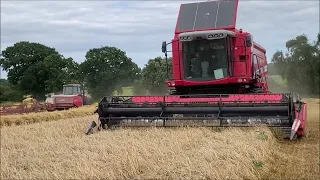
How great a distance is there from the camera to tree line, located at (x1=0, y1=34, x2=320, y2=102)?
133 ft

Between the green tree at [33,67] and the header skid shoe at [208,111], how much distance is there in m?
36.1

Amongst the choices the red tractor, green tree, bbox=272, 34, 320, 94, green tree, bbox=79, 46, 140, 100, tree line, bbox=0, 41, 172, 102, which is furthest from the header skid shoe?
green tree, bbox=272, 34, 320, 94

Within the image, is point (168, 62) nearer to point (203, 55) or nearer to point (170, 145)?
point (203, 55)

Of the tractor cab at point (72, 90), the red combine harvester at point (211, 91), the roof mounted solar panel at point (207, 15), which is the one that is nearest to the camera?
the red combine harvester at point (211, 91)

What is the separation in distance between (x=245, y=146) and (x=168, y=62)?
5.12 meters

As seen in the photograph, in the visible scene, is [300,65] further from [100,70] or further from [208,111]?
[208,111]

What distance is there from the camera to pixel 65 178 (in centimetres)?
543

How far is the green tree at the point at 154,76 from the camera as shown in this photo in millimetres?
35125

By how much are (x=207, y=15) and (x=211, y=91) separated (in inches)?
69.8

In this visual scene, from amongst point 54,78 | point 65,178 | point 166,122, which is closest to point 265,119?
point 166,122

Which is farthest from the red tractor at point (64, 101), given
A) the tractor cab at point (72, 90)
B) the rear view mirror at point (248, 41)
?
the rear view mirror at point (248, 41)

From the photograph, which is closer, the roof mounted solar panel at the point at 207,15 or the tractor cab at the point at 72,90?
the roof mounted solar panel at the point at 207,15

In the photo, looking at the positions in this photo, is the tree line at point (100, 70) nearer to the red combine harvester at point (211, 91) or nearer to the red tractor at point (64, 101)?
the red tractor at point (64, 101)

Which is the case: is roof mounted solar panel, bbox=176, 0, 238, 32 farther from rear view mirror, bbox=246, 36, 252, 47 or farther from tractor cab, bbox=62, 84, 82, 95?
tractor cab, bbox=62, 84, 82, 95
